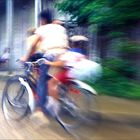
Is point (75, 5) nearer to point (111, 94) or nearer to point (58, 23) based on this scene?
point (111, 94)

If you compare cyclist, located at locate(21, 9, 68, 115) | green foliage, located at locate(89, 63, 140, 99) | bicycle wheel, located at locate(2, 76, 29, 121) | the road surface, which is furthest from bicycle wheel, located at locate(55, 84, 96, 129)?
green foliage, located at locate(89, 63, 140, 99)

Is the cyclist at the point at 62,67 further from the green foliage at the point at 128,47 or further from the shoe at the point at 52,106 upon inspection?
the green foliage at the point at 128,47

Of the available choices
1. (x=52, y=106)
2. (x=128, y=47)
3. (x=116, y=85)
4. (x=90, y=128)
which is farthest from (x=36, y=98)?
(x=128, y=47)

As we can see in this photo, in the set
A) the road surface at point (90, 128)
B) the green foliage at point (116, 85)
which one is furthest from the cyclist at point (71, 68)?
the green foliage at point (116, 85)

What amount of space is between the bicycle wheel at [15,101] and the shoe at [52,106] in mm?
394

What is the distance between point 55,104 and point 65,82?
362 millimetres

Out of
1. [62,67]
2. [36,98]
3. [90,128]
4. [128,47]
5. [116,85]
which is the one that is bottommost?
[90,128]

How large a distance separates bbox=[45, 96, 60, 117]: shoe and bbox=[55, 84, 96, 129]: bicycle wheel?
8 centimetres

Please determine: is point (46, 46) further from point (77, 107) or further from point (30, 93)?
point (77, 107)

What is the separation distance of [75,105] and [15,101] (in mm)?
1315

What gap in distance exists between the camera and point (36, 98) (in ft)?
22.0

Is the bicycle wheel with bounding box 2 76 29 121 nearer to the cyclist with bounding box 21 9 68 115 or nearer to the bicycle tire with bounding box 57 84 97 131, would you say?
the cyclist with bounding box 21 9 68 115

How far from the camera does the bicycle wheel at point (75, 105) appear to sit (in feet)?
19.9

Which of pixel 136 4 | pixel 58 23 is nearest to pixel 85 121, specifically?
pixel 58 23
